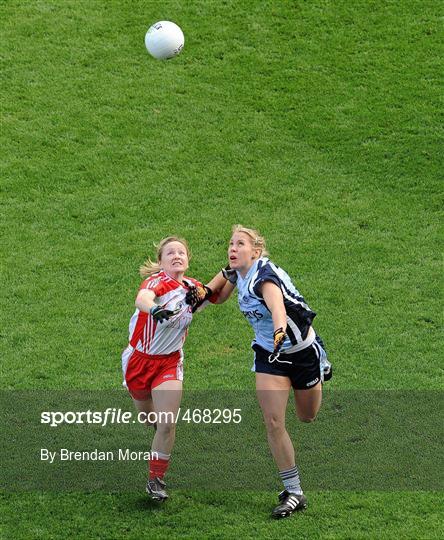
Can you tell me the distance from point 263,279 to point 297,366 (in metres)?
0.72

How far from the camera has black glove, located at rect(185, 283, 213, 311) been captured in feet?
27.3

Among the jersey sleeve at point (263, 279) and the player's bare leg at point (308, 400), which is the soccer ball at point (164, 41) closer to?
the jersey sleeve at point (263, 279)

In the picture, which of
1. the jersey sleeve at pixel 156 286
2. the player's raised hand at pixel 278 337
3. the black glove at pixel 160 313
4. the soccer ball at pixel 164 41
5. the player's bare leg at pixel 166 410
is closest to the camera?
the player's raised hand at pixel 278 337

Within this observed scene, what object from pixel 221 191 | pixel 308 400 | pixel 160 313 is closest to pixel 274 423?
pixel 308 400

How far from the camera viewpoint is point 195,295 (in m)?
8.34

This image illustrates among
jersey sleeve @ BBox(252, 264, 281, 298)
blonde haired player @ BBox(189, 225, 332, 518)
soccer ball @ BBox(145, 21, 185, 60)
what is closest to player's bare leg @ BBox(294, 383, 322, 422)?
blonde haired player @ BBox(189, 225, 332, 518)

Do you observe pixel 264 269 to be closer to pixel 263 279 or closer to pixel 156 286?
pixel 263 279

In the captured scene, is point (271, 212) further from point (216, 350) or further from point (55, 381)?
point (55, 381)

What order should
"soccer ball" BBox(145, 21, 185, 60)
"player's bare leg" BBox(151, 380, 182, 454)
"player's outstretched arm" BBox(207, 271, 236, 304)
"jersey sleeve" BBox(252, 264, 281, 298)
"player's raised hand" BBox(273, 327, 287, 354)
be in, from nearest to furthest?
"player's raised hand" BBox(273, 327, 287, 354) < "jersey sleeve" BBox(252, 264, 281, 298) < "player's bare leg" BBox(151, 380, 182, 454) < "player's outstretched arm" BBox(207, 271, 236, 304) < "soccer ball" BBox(145, 21, 185, 60)

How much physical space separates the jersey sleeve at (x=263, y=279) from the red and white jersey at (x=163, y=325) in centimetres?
68

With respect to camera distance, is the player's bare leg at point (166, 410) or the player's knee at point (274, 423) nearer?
the player's knee at point (274, 423)

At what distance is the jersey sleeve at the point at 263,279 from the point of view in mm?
7875

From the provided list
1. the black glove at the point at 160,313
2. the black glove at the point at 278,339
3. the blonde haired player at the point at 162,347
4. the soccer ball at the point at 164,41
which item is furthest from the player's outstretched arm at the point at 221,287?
the soccer ball at the point at 164,41

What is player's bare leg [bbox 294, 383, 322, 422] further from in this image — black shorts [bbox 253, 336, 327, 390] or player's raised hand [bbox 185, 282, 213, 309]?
player's raised hand [bbox 185, 282, 213, 309]
